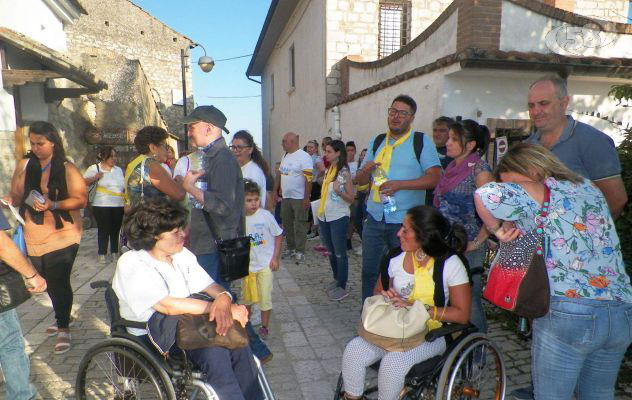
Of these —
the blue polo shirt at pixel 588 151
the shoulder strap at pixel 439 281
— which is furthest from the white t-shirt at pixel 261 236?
the blue polo shirt at pixel 588 151

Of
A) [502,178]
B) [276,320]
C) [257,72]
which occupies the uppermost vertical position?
[257,72]

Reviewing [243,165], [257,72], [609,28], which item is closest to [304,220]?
[243,165]

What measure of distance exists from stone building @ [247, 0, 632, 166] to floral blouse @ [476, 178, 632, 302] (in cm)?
405

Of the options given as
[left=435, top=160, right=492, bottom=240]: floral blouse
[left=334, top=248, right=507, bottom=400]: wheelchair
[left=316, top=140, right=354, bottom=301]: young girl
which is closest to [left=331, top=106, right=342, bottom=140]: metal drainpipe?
[left=316, top=140, right=354, bottom=301]: young girl

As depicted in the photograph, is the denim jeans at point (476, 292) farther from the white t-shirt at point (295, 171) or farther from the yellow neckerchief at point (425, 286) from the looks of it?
the white t-shirt at point (295, 171)

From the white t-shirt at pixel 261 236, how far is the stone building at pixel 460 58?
3.35 metres

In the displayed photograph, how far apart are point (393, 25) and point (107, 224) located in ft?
28.7

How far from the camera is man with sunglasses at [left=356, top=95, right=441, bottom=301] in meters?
3.39

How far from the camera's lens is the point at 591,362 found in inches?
69.1

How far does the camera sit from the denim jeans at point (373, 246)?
3.58 metres

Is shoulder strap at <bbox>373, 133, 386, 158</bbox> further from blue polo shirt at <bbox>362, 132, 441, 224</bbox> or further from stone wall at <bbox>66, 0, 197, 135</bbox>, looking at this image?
stone wall at <bbox>66, 0, 197, 135</bbox>

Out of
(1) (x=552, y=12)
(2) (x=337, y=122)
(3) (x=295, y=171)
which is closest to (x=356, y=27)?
(2) (x=337, y=122)

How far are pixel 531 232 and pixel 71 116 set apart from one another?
38.2 ft

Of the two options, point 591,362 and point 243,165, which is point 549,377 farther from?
point 243,165
